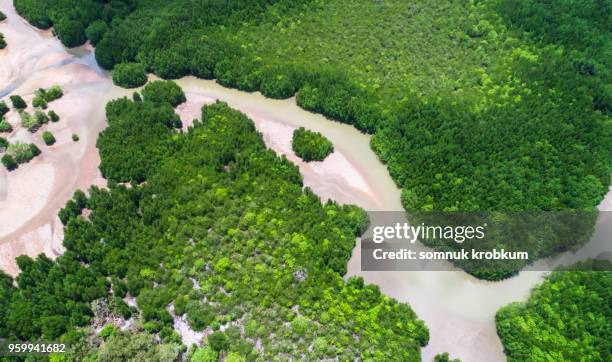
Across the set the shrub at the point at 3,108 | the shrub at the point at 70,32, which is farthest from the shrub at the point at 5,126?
the shrub at the point at 70,32

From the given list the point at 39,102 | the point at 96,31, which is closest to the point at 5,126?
the point at 39,102

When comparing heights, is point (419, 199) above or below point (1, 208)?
above

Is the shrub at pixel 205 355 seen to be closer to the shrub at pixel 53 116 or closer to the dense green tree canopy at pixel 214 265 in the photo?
the dense green tree canopy at pixel 214 265

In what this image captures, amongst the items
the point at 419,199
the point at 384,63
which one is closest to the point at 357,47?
the point at 384,63

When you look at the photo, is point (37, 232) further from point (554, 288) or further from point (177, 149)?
point (554, 288)

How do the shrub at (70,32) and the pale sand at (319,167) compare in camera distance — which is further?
the shrub at (70,32)

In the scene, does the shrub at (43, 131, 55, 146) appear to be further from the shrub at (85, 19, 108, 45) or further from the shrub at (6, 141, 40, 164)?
the shrub at (85, 19, 108, 45)

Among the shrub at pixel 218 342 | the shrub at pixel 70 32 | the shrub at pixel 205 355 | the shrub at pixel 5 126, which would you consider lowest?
the shrub at pixel 205 355
